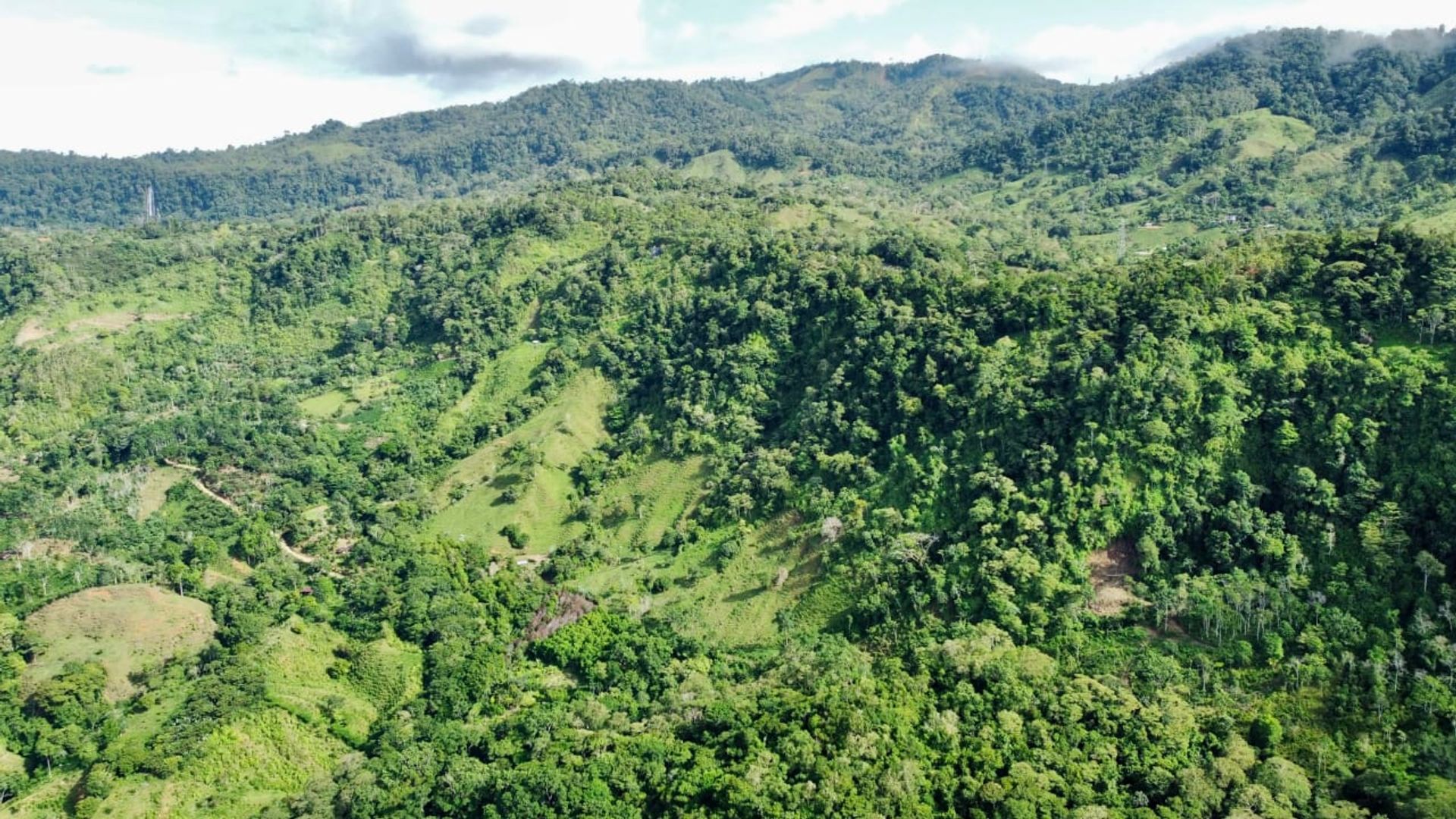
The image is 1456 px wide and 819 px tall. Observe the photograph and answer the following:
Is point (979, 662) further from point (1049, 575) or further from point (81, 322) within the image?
point (81, 322)

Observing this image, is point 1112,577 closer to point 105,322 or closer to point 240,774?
point 240,774

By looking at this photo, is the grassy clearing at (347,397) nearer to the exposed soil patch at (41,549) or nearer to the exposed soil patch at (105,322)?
the exposed soil patch at (41,549)

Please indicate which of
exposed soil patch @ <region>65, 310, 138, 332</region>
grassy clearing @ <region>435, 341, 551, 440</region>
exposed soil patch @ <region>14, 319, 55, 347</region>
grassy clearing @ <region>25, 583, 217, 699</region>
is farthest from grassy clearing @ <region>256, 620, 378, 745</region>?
exposed soil patch @ <region>14, 319, 55, 347</region>

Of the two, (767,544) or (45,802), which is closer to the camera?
(45,802)

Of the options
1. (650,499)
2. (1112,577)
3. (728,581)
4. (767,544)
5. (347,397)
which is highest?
(347,397)

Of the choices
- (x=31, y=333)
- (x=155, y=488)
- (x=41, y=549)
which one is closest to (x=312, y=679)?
(x=41, y=549)

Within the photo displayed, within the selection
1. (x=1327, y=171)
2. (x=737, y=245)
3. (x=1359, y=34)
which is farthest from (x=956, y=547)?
(x=1359, y=34)

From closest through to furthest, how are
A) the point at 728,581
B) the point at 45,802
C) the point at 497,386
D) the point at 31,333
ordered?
the point at 45,802
the point at 728,581
the point at 497,386
the point at 31,333

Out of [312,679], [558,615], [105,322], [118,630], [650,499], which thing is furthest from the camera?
[105,322]
